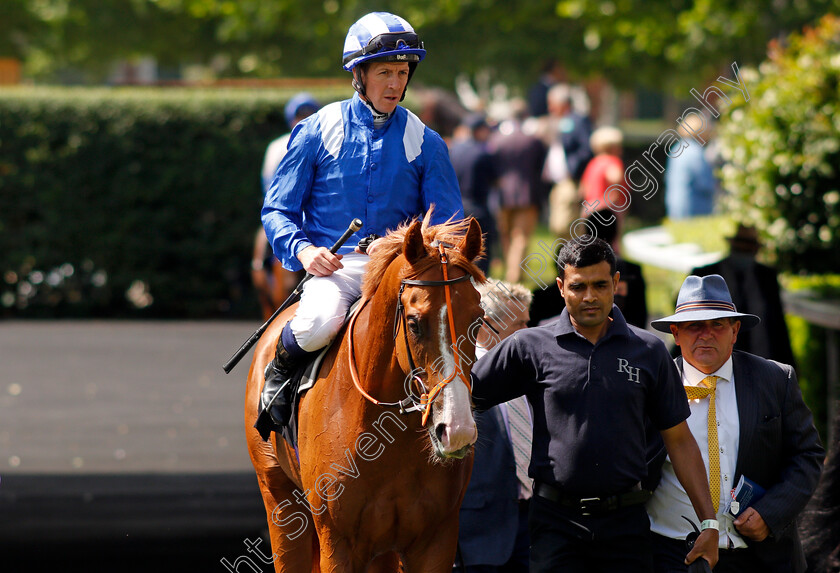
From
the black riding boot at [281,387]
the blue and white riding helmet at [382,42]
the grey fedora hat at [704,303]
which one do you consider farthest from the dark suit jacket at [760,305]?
the black riding boot at [281,387]

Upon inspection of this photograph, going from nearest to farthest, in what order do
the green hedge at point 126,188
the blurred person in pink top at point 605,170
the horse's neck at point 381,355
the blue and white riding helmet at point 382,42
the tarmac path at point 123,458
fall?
the horse's neck at point 381,355, the blue and white riding helmet at point 382,42, the tarmac path at point 123,458, the green hedge at point 126,188, the blurred person in pink top at point 605,170

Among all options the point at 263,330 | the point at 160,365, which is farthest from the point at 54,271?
the point at 263,330

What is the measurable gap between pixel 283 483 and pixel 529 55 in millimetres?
21466

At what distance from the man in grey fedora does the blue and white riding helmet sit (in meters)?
1.52

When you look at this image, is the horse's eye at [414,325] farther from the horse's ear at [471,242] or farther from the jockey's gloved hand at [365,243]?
the jockey's gloved hand at [365,243]

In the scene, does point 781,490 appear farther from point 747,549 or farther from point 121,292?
point 121,292

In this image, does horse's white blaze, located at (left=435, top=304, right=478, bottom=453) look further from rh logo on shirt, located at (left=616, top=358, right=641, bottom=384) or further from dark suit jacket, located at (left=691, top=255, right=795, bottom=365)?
dark suit jacket, located at (left=691, top=255, right=795, bottom=365)

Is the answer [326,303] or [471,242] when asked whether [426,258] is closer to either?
[471,242]

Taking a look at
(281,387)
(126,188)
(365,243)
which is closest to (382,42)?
(365,243)

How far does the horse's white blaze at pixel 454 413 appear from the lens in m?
4.04

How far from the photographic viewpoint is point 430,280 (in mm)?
4316

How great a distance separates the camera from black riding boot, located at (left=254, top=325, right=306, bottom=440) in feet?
16.7

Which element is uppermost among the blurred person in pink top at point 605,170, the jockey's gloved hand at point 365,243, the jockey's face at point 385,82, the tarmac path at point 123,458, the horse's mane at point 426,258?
the jockey's face at point 385,82

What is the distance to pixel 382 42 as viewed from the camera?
16.1 ft
